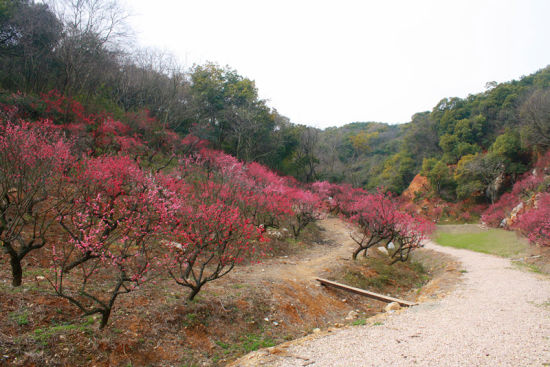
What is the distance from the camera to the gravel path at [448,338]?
352cm

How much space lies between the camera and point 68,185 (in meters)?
7.53

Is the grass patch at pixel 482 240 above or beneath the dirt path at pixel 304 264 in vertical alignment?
above

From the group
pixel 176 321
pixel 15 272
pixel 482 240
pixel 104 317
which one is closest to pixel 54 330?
pixel 104 317

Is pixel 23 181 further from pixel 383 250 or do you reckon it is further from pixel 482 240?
pixel 482 240

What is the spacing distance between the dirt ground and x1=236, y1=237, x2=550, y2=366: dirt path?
94cm

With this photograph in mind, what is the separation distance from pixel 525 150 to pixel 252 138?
2571 cm

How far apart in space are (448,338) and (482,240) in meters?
17.6

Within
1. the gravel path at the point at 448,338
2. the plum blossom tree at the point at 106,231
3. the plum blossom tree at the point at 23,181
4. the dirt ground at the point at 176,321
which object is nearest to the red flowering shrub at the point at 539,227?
the dirt ground at the point at 176,321

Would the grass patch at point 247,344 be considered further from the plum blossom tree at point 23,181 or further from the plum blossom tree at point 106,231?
the plum blossom tree at point 23,181

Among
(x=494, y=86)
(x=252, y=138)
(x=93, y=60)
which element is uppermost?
(x=494, y=86)

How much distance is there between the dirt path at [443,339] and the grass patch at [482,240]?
33.2 ft

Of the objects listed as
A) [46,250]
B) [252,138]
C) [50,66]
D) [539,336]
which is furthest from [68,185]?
[252,138]

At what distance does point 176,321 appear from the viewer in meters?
4.98

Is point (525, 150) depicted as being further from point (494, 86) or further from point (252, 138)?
point (252, 138)
